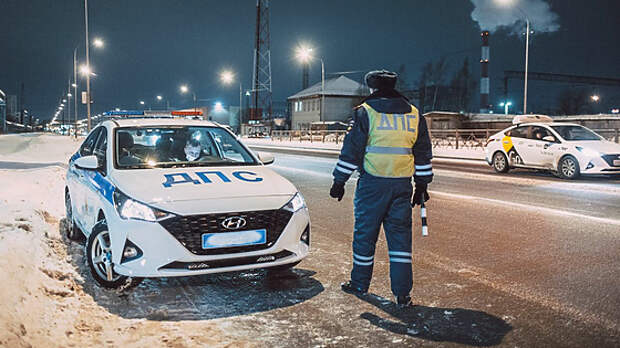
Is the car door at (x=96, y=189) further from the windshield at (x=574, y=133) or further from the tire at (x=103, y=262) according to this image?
the windshield at (x=574, y=133)

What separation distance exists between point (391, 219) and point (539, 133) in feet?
40.9

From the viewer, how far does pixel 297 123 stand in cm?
Result: 8812

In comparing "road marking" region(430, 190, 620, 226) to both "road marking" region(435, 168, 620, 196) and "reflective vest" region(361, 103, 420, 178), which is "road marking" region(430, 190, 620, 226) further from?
"reflective vest" region(361, 103, 420, 178)

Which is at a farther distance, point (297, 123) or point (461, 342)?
point (297, 123)

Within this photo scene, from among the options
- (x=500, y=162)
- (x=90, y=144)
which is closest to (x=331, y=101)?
(x=500, y=162)

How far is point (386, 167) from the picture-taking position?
4.24 m

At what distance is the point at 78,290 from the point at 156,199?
103 centimetres

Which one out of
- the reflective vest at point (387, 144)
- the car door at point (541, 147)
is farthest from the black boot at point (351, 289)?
the car door at point (541, 147)

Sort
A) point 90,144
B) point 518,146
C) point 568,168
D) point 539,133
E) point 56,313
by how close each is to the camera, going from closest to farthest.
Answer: point 56,313, point 90,144, point 568,168, point 539,133, point 518,146

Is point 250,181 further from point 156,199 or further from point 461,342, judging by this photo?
point 461,342

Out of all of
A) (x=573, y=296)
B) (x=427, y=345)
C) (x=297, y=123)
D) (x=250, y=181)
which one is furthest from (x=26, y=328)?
(x=297, y=123)

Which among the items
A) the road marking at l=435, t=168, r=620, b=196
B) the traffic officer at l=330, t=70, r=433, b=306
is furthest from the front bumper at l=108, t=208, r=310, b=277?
the road marking at l=435, t=168, r=620, b=196

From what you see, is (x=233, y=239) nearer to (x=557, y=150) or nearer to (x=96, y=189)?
(x=96, y=189)

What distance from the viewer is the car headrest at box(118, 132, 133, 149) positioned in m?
5.64
